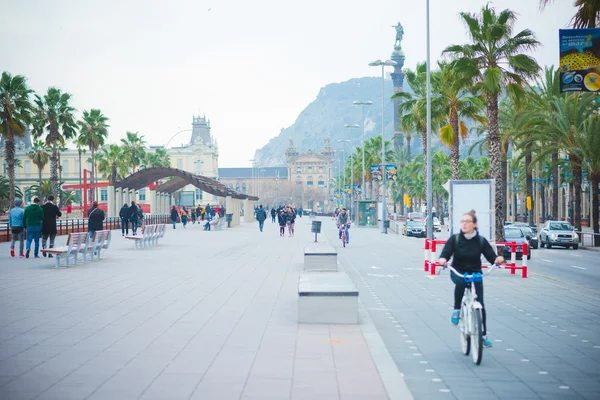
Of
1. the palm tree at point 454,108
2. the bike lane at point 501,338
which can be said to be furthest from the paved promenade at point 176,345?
the palm tree at point 454,108

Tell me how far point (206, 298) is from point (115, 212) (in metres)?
35.4

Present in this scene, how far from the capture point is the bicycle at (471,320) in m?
7.91

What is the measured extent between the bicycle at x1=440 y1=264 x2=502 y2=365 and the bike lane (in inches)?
5.6

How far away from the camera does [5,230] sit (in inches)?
1330

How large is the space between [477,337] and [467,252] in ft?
3.62

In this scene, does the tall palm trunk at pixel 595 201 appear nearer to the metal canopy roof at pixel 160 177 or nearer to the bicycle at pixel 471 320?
the metal canopy roof at pixel 160 177

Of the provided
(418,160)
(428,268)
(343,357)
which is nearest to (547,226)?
(428,268)

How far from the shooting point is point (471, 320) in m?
8.11

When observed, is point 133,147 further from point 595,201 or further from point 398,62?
point 398,62

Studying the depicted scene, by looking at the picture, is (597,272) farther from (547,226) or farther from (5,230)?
(5,230)

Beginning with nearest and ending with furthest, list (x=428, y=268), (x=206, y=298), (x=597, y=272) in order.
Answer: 1. (x=206, y=298)
2. (x=428, y=268)
3. (x=597, y=272)

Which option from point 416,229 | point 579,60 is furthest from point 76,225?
point 579,60

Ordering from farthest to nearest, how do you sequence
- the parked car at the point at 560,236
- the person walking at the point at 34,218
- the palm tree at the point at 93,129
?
the palm tree at the point at 93,129, the parked car at the point at 560,236, the person walking at the point at 34,218

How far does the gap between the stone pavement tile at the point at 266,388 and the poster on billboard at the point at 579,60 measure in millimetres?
11421
